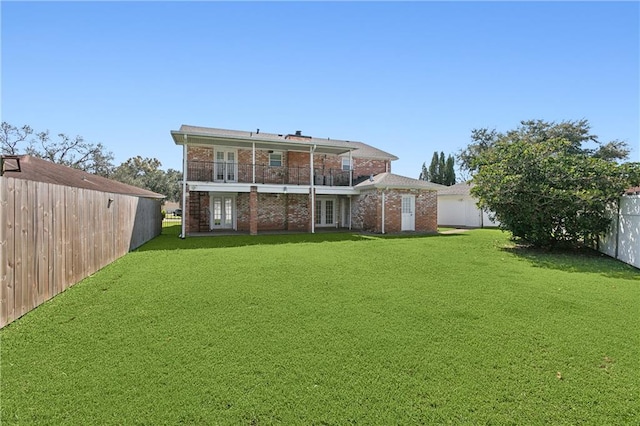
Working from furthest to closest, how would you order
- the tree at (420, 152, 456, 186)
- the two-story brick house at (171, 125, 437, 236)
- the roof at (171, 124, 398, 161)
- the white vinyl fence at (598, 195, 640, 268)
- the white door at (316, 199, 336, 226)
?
the tree at (420, 152, 456, 186)
the white door at (316, 199, 336, 226)
the two-story brick house at (171, 125, 437, 236)
the roof at (171, 124, 398, 161)
the white vinyl fence at (598, 195, 640, 268)

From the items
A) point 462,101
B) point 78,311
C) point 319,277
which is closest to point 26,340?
point 78,311

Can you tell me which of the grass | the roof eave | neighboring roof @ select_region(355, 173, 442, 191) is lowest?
the grass

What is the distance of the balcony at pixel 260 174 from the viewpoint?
17766 millimetres

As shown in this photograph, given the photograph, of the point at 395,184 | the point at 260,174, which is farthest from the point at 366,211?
the point at 260,174

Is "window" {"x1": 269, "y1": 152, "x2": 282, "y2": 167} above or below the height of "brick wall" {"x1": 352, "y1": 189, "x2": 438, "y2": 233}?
above

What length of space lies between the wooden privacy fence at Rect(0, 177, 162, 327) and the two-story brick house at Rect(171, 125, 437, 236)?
8.99 metres

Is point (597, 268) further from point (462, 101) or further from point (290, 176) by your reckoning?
point (290, 176)

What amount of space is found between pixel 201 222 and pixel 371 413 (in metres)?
17.4

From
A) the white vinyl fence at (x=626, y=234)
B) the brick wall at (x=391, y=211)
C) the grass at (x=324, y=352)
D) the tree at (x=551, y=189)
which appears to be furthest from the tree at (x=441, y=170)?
the grass at (x=324, y=352)

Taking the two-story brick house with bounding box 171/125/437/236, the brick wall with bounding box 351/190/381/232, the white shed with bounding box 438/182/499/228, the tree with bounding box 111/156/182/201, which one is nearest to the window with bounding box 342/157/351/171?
the two-story brick house with bounding box 171/125/437/236

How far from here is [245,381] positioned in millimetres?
3201

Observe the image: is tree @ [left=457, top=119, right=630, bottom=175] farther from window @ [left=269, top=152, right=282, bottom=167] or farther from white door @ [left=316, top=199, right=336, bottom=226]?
window @ [left=269, top=152, right=282, bottom=167]

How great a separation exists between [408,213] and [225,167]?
11057 millimetres

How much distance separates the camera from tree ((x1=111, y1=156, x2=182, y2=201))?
5399cm
